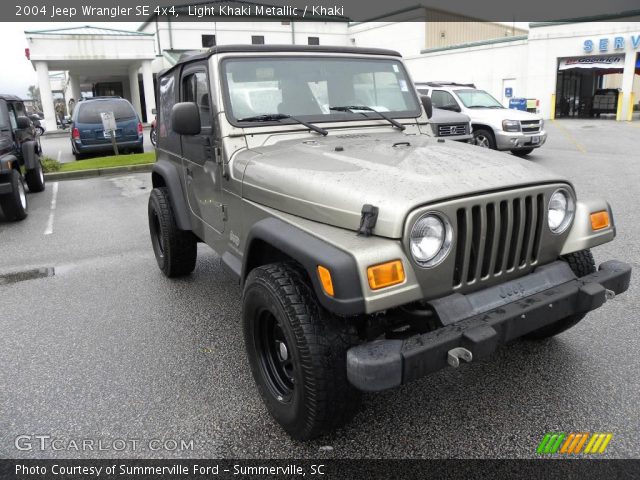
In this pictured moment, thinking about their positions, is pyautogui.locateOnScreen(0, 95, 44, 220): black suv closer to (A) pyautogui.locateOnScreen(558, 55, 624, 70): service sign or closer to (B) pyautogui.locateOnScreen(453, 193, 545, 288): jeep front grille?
(B) pyautogui.locateOnScreen(453, 193, 545, 288): jeep front grille

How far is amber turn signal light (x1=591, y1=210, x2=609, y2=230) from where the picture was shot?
2826mm

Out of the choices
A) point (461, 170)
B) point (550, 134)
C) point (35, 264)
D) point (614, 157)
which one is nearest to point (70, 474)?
point (461, 170)

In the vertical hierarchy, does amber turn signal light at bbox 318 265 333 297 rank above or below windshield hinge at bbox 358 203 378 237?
below

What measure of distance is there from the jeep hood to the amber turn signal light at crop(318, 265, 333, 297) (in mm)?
295

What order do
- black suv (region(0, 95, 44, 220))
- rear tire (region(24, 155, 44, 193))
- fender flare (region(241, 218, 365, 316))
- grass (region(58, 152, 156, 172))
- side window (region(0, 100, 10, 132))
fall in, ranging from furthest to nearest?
grass (region(58, 152, 156, 172))
rear tire (region(24, 155, 44, 193))
side window (region(0, 100, 10, 132))
black suv (region(0, 95, 44, 220))
fender flare (region(241, 218, 365, 316))

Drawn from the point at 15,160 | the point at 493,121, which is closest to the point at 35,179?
the point at 15,160

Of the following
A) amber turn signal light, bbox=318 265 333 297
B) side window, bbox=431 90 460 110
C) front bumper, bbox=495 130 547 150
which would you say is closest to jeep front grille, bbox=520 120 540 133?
front bumper, bbox=495 130 547 150

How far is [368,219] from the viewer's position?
7.48 feet

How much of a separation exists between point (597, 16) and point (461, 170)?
26.1 m

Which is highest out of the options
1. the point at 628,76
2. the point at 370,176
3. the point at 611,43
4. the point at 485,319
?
the point at 611,43

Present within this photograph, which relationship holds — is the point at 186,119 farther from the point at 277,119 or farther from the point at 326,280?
the point at 326,280

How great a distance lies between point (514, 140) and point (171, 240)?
30.4ft

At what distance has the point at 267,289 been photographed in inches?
98.6

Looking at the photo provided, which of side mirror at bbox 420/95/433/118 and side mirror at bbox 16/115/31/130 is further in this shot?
side mirror at bbox 16/115/31/130
